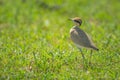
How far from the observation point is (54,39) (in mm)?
10789

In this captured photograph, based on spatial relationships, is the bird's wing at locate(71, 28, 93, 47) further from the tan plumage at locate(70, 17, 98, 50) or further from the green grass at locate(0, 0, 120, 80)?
the green grass at locate(0, 0, 120, 80)

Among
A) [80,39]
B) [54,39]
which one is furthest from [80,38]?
[54,39]

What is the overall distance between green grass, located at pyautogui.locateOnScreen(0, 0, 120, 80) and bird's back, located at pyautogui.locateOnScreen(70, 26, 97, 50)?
16.1 inches

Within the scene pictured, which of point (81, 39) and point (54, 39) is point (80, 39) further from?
point (54, 39)

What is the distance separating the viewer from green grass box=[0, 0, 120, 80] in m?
8.21

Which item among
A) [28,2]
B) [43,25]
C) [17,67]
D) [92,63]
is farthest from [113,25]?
[17,67]

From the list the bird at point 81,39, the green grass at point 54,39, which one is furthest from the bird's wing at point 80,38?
the green grass at point 54,39

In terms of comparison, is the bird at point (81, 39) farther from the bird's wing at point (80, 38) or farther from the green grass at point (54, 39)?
the green grass at point (54, 39)

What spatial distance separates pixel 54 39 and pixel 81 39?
2232 millimetres

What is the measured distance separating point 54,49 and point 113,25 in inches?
147

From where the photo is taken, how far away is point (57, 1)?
48.2 feet

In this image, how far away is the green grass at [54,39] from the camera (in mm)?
8212

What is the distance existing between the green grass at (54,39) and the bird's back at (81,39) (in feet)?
1.34

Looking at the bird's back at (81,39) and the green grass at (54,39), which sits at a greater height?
the bird's back at (81,39)
